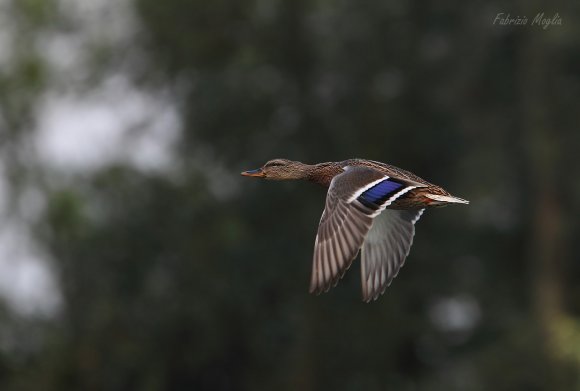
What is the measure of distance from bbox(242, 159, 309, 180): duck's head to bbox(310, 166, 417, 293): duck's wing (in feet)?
3.26

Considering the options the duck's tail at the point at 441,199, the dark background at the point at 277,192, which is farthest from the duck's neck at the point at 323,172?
the dark background at the point at 277,192

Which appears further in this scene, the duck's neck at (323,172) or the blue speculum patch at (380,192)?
the duck's neck at (323,172)

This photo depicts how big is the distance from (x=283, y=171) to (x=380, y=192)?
6.17 feet

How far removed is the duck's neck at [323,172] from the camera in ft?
39.0

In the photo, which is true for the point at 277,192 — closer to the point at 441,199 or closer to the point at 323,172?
the point at 323,172

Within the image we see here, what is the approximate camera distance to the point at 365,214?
1049 centimetres

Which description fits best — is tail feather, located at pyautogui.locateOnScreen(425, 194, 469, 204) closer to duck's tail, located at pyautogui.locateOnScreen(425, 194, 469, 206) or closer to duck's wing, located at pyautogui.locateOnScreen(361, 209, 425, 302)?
duck's tail, located at pyautogui.locateOnScreen(425, 194, 469, 206)

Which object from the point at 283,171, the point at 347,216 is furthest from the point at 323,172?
the point at 347,216

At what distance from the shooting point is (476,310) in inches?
1273

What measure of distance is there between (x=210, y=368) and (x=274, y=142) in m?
4.55

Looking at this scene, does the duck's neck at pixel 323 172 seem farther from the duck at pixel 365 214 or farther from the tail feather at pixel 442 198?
the tail feather at pixel 442 198

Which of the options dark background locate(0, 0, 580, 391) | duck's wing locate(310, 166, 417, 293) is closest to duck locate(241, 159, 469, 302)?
duck's wing locate(310, 166, 417, 293)

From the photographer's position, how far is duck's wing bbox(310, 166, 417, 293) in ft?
32.9

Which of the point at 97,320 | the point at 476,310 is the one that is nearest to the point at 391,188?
the point at 97,320
